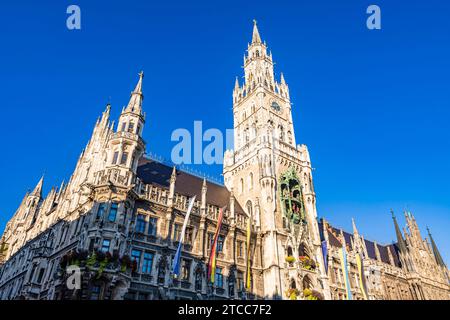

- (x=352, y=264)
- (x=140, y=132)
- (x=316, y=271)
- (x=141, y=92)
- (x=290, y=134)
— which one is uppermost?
(x=290, y=134)

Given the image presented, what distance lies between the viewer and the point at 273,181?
44.4 metres

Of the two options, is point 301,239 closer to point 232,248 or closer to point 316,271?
point 316,271

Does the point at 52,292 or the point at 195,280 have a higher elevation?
the point at 195,280

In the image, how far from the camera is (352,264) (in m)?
52.1

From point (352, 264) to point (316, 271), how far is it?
13.8 m

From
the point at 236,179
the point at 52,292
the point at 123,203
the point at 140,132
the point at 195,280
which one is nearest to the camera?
the point at 52,292

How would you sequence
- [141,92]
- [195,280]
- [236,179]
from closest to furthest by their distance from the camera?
1. [195,280]
2. [141,92]
3. [236,179]

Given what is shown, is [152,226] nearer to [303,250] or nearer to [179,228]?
[179,228]

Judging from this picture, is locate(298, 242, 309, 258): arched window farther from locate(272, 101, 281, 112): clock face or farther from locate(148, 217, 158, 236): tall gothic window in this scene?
locate(272, 101, 281, 112): clock face

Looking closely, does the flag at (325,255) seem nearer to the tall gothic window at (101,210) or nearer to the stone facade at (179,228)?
the stone facade at (179,228)

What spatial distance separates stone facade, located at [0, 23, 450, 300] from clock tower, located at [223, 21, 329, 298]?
0.55ft

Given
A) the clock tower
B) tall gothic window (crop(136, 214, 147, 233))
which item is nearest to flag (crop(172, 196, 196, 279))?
tall gothic window (crop(136, 214, 147, 233))

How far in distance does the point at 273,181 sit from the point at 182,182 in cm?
1189

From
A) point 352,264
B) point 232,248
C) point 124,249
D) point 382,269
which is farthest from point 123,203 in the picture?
point 382,269
